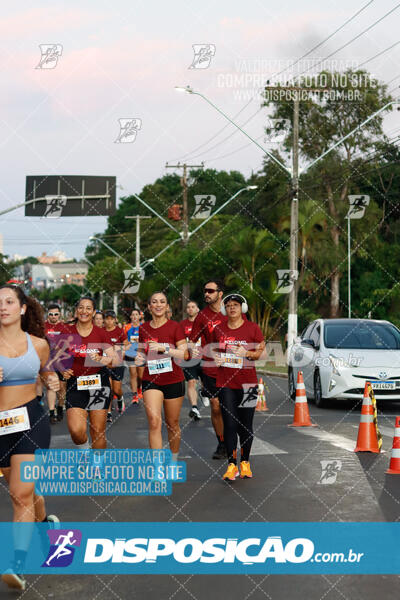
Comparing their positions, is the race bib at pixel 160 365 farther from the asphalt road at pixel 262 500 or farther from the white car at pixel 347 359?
the white car at pixel 347 359

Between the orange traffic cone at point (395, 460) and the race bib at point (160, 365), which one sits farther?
the orange traffic cone at point (395, 460)

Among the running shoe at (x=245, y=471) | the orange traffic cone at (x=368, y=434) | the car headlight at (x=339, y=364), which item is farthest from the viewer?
the car headlight at (x=339, y=364)

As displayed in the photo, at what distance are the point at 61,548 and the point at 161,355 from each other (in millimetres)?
2836

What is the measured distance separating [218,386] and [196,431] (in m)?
4.01

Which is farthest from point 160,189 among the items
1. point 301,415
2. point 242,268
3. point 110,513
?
point 110,513

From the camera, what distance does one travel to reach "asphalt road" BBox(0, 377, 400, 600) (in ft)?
16.9

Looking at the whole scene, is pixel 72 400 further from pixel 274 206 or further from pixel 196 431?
pixel 274 206

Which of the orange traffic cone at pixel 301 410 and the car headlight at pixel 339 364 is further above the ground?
the car headlight at pixel 339 364

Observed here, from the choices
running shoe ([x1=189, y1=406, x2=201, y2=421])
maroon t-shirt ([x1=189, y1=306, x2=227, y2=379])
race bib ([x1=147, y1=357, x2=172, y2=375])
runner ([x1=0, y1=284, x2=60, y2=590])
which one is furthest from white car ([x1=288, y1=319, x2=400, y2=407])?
runner ([x1=0, y1=284, x2=60, y2=590])

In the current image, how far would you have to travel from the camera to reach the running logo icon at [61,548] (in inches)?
225
